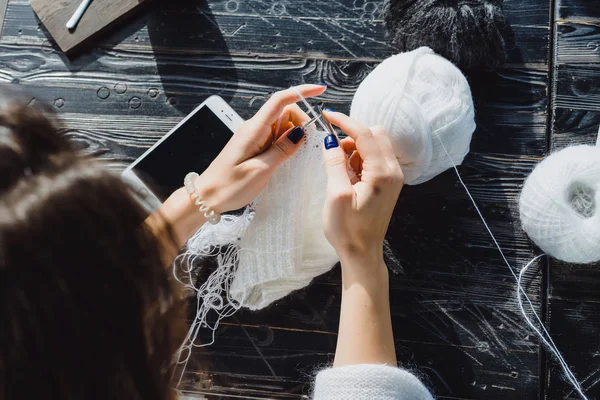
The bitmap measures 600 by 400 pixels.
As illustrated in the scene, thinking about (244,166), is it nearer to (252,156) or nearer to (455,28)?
(252,156)

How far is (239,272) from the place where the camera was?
78cm

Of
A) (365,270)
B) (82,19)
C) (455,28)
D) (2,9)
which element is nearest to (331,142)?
(365,270)

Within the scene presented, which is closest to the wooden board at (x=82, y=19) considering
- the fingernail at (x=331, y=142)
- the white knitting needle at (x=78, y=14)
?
the white knitting needle at (x=78, y=14)

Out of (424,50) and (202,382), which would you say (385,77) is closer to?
(424,50)

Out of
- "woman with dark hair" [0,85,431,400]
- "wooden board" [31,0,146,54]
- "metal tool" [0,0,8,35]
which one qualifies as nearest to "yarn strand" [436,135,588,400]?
"woman with dark hair" [0,85,431,400]

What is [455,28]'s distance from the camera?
748 mm

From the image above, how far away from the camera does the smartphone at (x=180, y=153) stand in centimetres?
83

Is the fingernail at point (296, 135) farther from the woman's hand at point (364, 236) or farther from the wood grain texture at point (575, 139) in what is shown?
the wood grain texture at point (575, 139)

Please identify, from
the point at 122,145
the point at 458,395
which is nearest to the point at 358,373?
the point at 458,395

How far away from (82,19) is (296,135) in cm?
50

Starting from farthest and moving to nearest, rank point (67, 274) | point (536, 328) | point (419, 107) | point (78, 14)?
point (78, 14) < point (536, 328) < point (419, 107) < point (67, 274)

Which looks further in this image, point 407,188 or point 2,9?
point 2,9

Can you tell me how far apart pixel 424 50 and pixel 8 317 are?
631mm

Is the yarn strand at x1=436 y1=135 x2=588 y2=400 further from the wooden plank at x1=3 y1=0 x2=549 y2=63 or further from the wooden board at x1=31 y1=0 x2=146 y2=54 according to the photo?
the wooden board at x1=31 y1=0 x2=146 y2=54
